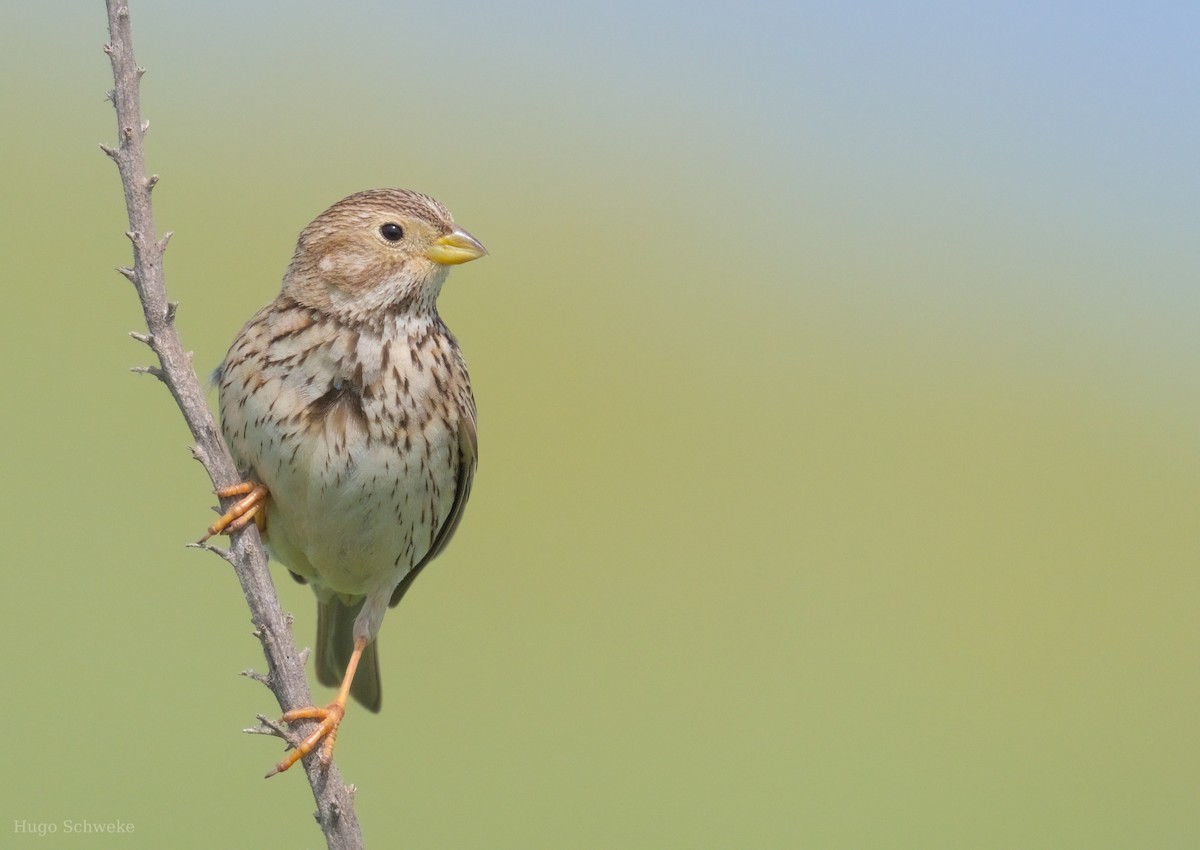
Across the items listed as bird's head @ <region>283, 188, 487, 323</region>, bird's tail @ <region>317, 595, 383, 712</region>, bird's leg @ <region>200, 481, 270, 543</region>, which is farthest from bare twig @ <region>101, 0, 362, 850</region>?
bird's tail @ <region>317, 595, 383, 712</region>

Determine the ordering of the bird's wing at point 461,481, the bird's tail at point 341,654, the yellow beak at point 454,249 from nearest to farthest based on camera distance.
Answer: the yellow beak at point 454,249
the bird's wing at point 461,481
the bird's tail at point 341,654

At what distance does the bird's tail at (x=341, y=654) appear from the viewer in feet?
21.6

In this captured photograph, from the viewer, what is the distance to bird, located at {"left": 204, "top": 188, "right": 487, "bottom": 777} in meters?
5.29

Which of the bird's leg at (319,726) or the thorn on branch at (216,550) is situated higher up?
the thorn on branch at (216,550)

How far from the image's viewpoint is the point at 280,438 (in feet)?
17.3

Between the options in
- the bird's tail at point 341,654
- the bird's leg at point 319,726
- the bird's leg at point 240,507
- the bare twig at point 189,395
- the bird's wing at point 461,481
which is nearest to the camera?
the bare twig at point 189,395

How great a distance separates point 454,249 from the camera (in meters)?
5.42

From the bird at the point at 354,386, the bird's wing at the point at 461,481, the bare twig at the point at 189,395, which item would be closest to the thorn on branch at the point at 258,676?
the bare twig at the point at 189,395

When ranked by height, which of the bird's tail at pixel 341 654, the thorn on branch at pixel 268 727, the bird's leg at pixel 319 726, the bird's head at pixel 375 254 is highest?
the bird's head at pixel 375 254

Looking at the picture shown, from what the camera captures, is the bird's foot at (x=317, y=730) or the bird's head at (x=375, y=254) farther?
the bird's head at (x=375, y=254)

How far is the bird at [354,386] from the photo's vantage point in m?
5.29

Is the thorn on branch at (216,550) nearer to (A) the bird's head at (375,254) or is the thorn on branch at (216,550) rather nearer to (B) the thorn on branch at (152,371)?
(B) the thorn on branch at (152,371)

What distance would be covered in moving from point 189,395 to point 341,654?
2.81 m

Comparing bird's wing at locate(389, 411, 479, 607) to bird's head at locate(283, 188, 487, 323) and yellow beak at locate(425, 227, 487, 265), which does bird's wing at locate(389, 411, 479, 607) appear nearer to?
bird's head at locate(283, 188, 487, 323)
